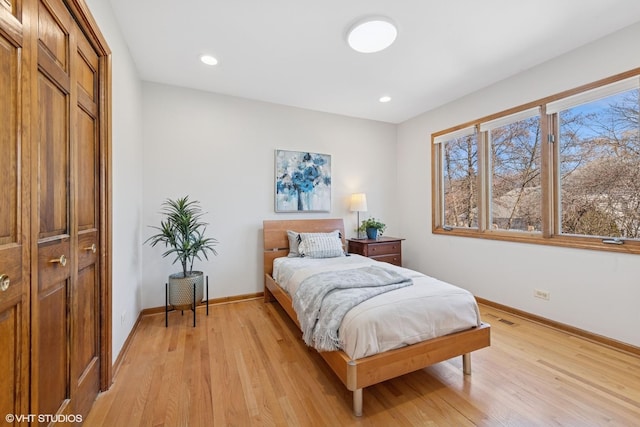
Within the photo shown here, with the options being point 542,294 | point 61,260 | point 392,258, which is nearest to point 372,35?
point 61,260

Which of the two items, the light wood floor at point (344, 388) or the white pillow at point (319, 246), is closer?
the light wood floor at point (344, 388)

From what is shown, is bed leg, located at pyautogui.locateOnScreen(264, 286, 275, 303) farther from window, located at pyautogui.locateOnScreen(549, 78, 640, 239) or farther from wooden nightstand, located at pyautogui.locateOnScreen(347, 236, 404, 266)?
window, located at pyautogui.locateOnScreen(549, 78, 640, 239)

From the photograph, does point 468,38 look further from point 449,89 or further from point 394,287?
point 394,287

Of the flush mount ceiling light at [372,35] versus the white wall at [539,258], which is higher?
the flush mount ceiling light at [372,35]

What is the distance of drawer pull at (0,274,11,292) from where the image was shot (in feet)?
2.82

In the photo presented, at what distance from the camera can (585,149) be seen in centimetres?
249

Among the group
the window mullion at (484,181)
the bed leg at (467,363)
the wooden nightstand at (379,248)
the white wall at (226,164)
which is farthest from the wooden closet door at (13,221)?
the window mullion at (484,181)

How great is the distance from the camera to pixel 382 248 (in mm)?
3814

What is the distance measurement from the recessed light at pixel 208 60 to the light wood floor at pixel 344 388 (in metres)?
2.67

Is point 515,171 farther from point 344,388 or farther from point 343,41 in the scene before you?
point 344,388

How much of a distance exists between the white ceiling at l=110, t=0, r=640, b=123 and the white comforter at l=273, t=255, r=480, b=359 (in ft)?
6.79

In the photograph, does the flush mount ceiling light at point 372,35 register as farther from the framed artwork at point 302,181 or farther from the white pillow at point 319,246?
the white pillow at point 319,246

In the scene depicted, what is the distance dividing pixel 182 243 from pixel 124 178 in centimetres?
84

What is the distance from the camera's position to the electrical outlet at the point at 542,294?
2.68 meters
